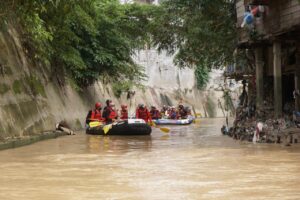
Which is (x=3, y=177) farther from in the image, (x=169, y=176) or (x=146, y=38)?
(x=146, y=38)

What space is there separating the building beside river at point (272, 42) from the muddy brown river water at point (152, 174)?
3612mm

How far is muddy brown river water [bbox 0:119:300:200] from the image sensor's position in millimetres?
7648

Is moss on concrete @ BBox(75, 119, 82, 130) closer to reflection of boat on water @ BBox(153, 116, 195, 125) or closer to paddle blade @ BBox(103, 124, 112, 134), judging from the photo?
paddle blade @ BBox(103, 124, 112, 134)

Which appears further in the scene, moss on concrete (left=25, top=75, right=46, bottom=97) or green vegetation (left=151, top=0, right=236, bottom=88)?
green vegetation (left=151, top=0, right=236, bottom=88)

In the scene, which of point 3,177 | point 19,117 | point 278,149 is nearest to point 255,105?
point 278,149

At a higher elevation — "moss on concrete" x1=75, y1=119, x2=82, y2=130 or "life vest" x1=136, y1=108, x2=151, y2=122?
"life vest" x1=136, y1=108, x2=151, y2=122

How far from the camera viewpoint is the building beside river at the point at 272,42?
16.8 m

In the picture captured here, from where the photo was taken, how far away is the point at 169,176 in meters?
9.35

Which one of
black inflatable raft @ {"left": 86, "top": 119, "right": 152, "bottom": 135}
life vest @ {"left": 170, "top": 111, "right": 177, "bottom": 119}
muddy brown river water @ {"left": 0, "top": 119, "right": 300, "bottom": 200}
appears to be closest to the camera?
muddy brown river water @ {"left": 0, "top": 119, "right": 300, "bottom": 200}

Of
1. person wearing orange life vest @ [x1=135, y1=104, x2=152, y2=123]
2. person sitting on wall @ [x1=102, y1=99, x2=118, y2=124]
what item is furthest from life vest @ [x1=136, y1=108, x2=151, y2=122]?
person sitting on wall @ [x1=102, y1=99, x2=118, y2=124]

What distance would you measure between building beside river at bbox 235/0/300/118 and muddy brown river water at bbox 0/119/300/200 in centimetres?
361

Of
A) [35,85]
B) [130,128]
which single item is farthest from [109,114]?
[35,85]

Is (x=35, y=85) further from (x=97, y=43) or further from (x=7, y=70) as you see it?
(x=97, y=43)

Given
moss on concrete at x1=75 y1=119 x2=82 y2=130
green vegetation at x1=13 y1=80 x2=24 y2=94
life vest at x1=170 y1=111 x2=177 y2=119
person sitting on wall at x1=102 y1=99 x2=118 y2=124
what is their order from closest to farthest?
green vegetation at x1=13 y1=80 x2=24 y2=94, person sitting on wall at x1=102 y1=99 x2=118 y2=124, moss on concrete at x1=75 y1=119 x2=82 y2=130, life vest at x1=170 y1=111 x2=177 y2=119
